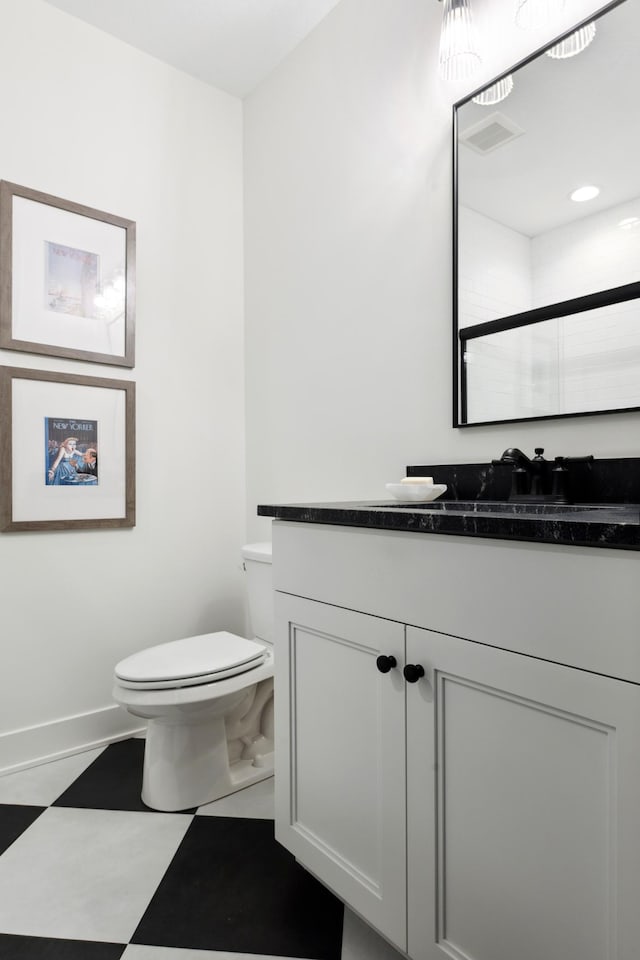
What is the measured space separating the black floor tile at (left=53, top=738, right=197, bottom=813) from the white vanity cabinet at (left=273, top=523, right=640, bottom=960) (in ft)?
2.17

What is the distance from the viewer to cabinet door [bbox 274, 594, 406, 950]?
0.97 meters

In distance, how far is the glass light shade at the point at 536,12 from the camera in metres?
1.33

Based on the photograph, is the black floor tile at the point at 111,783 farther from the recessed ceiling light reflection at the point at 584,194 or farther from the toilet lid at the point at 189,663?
the recessed ceiling light reflection at the point at 584,194

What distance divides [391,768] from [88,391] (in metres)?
1.62

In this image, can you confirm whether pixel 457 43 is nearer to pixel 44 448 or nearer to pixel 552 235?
pixel 552 235

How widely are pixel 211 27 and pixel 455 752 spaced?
243 cm

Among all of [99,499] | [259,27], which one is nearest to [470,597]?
[99,499]

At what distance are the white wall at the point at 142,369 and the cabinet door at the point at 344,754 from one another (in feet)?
3.46

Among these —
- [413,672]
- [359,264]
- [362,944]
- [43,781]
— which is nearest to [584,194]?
[359,264]

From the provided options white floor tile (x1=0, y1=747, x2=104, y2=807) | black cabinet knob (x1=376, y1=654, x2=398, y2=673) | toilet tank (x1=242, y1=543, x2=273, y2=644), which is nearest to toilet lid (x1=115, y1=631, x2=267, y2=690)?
toilet tank (x1=242, y1=543, x2=273, y2=644)

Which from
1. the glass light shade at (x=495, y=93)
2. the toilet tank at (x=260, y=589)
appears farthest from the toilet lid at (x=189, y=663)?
the glass light shade at (x=495, y=93)

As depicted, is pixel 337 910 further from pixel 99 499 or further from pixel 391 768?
pixel 99 499

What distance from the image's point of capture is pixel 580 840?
712 millimetres

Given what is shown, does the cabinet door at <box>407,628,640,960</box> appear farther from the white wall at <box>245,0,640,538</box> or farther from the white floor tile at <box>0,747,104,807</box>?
the white floor tile at <box>0,747,104,807</box>
